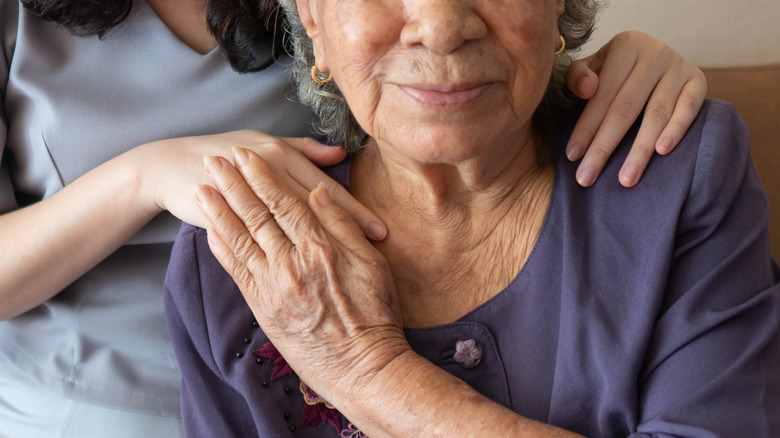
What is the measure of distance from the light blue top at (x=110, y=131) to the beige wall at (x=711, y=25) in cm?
107

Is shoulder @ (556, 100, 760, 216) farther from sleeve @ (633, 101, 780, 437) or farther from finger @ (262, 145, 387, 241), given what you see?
finger @ (262, 145, 387, 241)

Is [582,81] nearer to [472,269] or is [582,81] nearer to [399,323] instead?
[472,269]

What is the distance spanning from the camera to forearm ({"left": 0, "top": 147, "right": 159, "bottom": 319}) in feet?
4.97

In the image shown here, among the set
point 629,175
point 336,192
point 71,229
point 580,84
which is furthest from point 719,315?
point 71,229

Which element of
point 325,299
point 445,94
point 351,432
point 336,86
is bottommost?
point 351,432

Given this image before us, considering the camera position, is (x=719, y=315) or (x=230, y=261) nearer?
(x=719, y=315)

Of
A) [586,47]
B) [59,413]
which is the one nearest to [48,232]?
[59,413]

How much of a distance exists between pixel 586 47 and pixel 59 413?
6.00ft

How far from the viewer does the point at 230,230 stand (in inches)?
51.9

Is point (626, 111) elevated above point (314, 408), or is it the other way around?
point (626, 111)

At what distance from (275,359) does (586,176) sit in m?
0.66

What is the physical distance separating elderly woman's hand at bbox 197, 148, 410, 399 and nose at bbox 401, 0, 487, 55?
382mm

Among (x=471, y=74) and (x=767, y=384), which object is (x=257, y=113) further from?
(x=767, y=384)

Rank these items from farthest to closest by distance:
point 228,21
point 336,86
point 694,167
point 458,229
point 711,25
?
point 711,25
point 228,21
point 336,86
point 458,229
point 694,167
